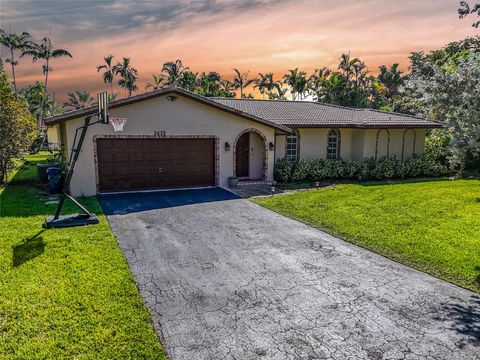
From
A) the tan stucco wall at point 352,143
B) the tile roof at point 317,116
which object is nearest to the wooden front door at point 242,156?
the tan stucco wall at point 352,143

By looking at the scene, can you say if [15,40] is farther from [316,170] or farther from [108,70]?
[316,170]

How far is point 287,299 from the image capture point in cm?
592

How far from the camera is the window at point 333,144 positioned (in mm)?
19828

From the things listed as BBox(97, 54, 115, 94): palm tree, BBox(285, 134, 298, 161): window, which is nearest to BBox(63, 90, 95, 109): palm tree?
BBox(97, 54, 115, 94): palm tree

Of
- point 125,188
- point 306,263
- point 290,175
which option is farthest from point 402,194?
point 125,188

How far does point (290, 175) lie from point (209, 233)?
9.05 metres

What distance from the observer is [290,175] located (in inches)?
698

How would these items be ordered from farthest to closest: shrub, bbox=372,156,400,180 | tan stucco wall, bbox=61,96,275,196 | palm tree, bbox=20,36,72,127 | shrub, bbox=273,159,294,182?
1. palm tree, bbox=20,36,72,127
2. shrub, bbox=372,156,400,180
3. shrub, bbox=273,159,294,182
4. tan stucco wall, bbox=61,96,275,196

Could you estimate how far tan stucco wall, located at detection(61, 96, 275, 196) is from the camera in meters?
13.8

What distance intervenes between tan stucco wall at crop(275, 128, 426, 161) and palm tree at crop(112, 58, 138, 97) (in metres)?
42.3

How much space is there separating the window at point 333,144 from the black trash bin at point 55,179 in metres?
13.8

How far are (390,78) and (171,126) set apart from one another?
42.1m

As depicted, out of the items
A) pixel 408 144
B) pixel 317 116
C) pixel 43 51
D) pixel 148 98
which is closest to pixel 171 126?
pixel 148 98

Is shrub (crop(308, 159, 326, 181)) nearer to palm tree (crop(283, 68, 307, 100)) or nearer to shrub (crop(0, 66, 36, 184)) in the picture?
shrub (crop(0, 66, 36, 184))
